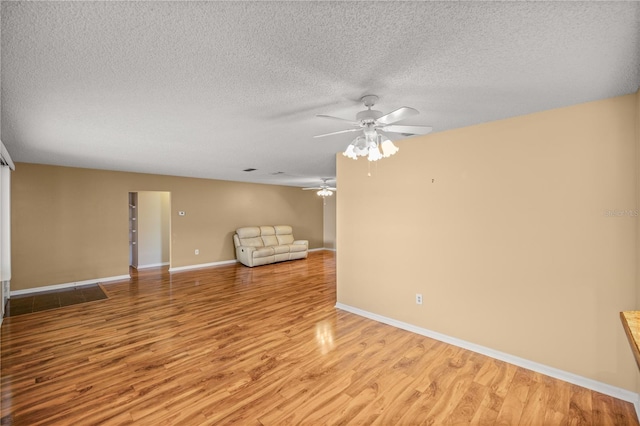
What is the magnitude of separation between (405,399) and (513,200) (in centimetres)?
197

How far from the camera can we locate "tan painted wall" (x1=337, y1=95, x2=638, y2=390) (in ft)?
7.00

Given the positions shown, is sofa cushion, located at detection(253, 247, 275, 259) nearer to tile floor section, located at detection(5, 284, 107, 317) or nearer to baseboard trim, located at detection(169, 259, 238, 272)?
baseboard trim, located at detection(169, 259, 238, 272)

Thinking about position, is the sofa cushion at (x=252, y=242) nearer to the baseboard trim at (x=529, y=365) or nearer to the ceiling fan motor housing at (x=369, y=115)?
the baseboard trim at (x=529, y=365)

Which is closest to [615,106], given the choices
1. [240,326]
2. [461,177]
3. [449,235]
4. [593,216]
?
[593,216]

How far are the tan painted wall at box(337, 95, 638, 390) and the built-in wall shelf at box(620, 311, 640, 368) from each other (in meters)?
0.68

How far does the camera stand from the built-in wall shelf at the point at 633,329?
1218 millimetres

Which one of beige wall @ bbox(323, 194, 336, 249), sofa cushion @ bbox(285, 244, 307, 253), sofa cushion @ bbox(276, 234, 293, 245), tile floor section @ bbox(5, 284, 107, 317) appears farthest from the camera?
beige wall @ bbox(323, 194, 336, 249)

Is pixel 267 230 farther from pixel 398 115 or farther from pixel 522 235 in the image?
pixel 398 115

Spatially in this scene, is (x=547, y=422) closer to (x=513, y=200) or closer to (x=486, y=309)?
(x=486, y=309)

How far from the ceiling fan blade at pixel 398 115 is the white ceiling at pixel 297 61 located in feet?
0.72

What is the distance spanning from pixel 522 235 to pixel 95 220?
7.11 metres

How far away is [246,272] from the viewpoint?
21.7ft

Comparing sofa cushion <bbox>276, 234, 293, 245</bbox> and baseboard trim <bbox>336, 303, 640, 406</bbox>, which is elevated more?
sofa cushion <bbox>276, 234, 293, 245</bbox>

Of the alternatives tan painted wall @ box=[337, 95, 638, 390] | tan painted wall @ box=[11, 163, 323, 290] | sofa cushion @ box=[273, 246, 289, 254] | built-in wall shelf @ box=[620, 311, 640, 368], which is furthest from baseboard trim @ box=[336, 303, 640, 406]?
tan painted wall @ box=[11, 163, 323, 290]
